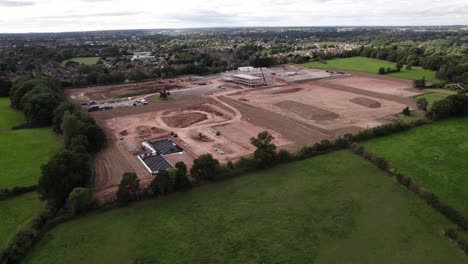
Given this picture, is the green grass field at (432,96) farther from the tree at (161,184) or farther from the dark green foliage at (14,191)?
the dark green foliage at (14,191)

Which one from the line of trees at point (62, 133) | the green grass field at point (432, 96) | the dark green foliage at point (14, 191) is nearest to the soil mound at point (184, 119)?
the line of trees at point (62, 133)

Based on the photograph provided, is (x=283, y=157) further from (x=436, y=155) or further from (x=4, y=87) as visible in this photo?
(x=4, y=87)

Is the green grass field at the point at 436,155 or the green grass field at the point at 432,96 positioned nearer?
the green grass field at the point at 436,155

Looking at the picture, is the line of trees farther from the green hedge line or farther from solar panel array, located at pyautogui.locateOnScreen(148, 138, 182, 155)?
the green hedge line

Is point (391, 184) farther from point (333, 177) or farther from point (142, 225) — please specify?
point (142, 225)

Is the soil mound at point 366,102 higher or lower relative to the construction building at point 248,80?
lower

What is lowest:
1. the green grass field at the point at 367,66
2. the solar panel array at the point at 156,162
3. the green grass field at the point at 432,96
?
the solar panel array at the point at 156,162

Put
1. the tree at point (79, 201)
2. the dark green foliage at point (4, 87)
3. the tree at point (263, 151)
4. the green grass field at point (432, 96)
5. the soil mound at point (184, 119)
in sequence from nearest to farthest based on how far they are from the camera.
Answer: the tree at point (79, 201) → the tree at point (263, 151) → the soil mound at point (184, 119) → the green grass field at point (432, 96) → the dark green foliage at point (4, 87)
